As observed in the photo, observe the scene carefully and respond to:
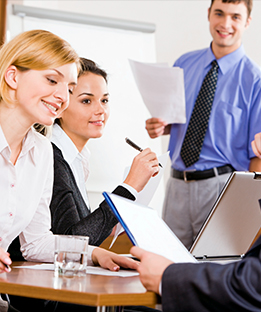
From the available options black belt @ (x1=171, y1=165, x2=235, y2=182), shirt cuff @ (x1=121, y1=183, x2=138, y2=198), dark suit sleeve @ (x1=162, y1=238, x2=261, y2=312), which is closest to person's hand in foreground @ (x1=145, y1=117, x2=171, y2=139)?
black belt @ (x1=171, y1=165, x2=235, y2=182)

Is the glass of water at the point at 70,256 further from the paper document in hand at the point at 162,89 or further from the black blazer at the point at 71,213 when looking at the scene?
the paper document in hand at the point at 162,89

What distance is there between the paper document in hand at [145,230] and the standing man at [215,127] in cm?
131

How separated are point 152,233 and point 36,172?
0.53 metres

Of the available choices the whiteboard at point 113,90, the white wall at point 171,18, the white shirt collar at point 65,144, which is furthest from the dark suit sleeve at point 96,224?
the white wall at point 171,18

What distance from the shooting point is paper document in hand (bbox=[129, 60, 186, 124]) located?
7.30ft

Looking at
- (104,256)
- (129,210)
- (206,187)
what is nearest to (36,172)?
(104,256)

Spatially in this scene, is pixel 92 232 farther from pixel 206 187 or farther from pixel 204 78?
pixel 204 78

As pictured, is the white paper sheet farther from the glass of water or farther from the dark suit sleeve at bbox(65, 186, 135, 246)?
the dark suit sleeve at bbox(65, 186, 135, 246)

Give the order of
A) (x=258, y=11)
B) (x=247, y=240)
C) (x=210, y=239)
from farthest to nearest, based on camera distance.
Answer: (x=258, y=11) → (x=247, y=240) → (x=210, y=239)

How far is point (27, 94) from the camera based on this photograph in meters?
1.32

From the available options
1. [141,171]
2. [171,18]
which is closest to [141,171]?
[141,171]

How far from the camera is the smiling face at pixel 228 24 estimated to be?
243 centimetres

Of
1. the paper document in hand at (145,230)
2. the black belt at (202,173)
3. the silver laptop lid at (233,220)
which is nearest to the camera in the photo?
the paper document in hand at (145,230)

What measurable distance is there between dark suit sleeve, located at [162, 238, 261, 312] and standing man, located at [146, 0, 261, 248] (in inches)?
61.3
